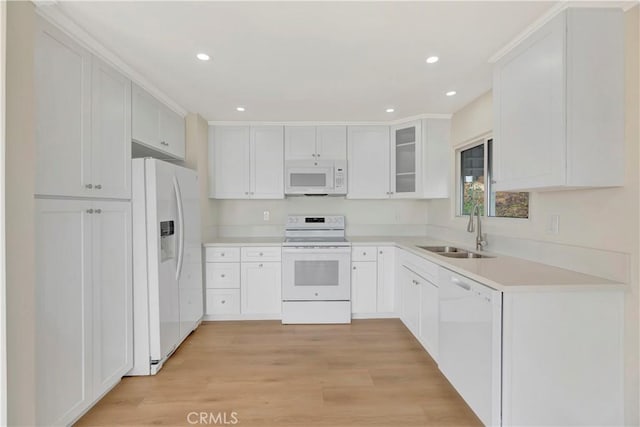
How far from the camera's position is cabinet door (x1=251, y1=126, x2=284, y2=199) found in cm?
358

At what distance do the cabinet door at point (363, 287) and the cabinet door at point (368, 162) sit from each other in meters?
0.86

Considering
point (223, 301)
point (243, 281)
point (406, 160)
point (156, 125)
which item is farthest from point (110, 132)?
point (406, 160)

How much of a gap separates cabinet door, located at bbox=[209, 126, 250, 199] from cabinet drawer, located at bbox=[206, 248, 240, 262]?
70 cm

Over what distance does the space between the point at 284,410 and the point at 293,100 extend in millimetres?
2518

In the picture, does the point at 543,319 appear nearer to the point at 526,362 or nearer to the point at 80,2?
the point at 526,362

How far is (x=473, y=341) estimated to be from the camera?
1708 millimetres

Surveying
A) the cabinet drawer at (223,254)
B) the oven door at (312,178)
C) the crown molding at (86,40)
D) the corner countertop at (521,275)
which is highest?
the crown molding at (86,40)

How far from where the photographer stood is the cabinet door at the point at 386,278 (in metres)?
3.33

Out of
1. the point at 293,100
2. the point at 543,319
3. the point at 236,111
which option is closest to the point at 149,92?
the point at 236,111

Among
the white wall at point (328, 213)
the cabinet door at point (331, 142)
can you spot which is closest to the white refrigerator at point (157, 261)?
the white wall at point (328, 213)

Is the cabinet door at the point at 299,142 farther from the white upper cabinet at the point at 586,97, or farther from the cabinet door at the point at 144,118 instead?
the white upper cabinet at the point at 586,97

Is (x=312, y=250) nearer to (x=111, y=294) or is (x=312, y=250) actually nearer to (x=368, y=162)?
(x=368, y=162)

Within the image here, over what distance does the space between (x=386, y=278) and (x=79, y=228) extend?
2.75 m

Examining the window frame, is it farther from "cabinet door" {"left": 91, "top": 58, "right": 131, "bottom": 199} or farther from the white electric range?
"cabinet door" {"left": 91, "top": 58, "right": 131, "bottom": 199}
